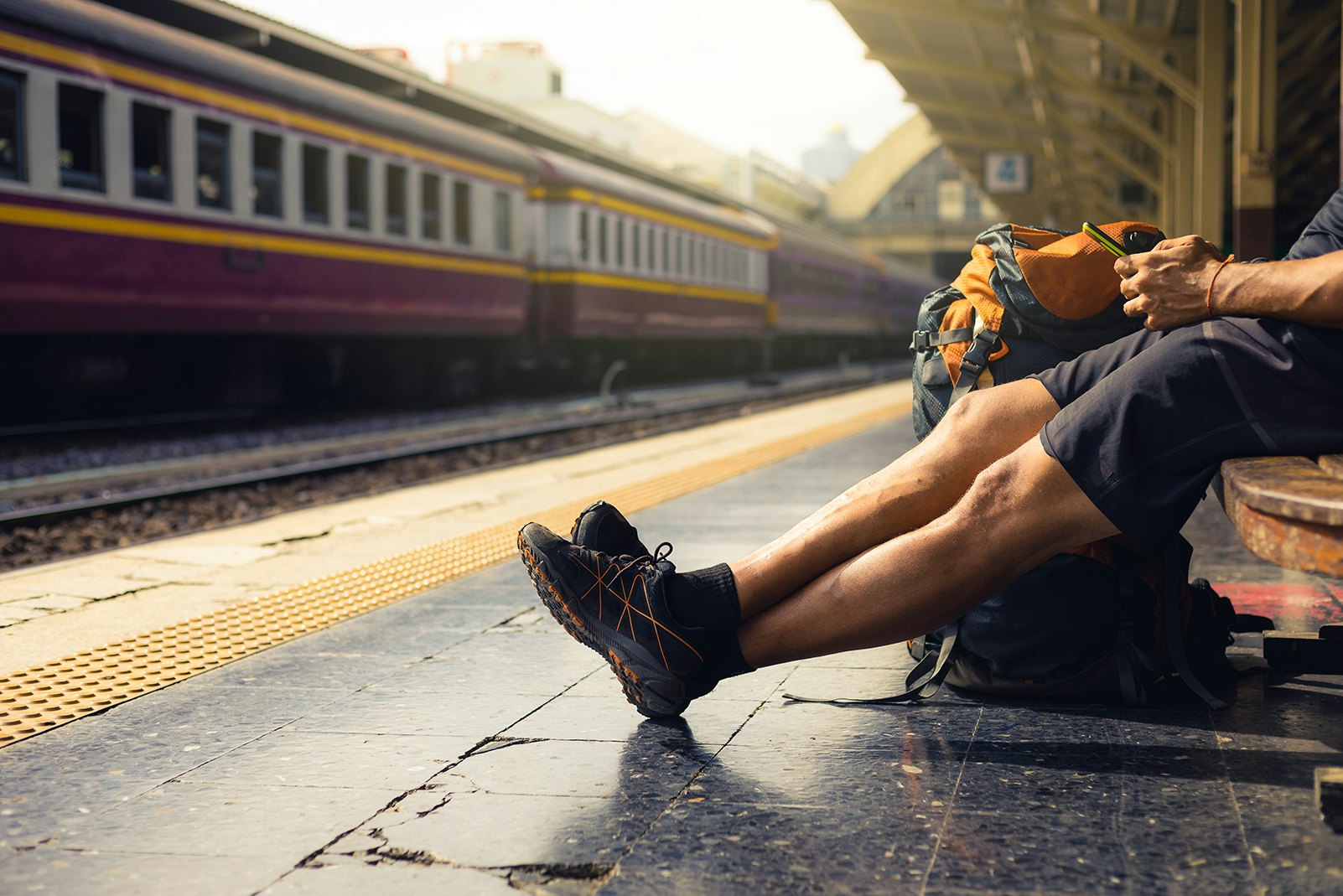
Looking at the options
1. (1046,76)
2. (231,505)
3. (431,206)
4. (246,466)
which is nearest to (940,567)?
(231,505)

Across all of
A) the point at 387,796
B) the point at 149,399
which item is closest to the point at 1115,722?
the point at 387,796

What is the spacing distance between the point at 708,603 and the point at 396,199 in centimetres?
1037

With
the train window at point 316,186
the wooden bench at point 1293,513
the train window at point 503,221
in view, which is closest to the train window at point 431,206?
the train window at point 503,221

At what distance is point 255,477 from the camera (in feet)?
25.0

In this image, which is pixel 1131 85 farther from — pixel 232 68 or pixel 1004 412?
pixel 1004 412

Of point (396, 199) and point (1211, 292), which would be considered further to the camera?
point (396, 199)

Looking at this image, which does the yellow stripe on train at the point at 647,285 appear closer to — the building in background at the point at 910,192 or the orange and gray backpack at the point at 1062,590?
the orange and gray backpack at the point at 1062,590

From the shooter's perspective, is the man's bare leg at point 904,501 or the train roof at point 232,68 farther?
the train roof at point 232,68

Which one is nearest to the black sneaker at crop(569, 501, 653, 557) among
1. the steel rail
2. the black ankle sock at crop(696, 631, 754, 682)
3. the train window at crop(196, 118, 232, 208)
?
the black ankle sock at crop(696, 631, 754, 682)

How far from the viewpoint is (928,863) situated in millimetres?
1833

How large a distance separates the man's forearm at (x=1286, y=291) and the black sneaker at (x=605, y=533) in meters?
1.15

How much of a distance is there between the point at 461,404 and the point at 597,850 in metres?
13.3

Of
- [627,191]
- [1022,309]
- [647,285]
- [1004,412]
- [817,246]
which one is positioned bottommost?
[1004,412]

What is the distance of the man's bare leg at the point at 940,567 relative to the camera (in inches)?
87.0
